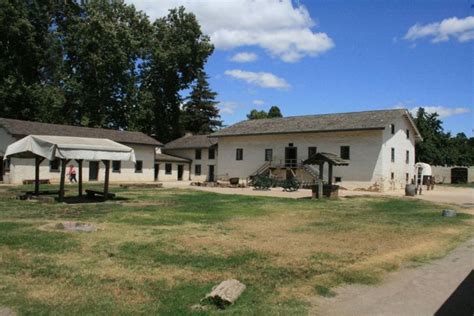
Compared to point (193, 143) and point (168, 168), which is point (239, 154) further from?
point (168, 168)

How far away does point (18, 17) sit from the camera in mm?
45031

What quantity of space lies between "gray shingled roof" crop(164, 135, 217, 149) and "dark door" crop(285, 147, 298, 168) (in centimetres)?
1194

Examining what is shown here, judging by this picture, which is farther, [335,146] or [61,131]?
[61,131]

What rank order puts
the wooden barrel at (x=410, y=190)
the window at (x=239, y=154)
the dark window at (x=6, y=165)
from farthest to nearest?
the window at (x=239, y=154), the dark window at (x=6, y=165), the wooden barrel at (x=410, y=190)

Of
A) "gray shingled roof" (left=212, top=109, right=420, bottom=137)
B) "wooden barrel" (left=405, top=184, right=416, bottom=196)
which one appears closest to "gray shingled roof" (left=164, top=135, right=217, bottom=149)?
"gray shingled roof" (left=212, top=109, right=420, bottom=137)

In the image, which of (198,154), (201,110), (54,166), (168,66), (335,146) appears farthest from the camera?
(201,110)

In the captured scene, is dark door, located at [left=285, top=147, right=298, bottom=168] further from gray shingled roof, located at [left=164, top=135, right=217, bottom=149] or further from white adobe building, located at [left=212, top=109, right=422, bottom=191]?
gray shingled roof, located at [left=164, top=135, right=217, bottom=149]

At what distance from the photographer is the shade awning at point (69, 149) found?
666 inches

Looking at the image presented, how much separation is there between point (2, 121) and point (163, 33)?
87.5ft

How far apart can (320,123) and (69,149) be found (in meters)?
27.2

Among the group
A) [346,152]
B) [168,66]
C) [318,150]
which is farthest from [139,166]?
[346,152]

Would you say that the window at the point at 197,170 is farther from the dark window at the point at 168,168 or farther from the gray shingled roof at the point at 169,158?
the dark window at the point at 168,168

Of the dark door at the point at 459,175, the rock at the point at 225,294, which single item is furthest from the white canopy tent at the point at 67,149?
the dark door at the point at 459,175

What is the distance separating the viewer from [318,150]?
39719 millimetres
